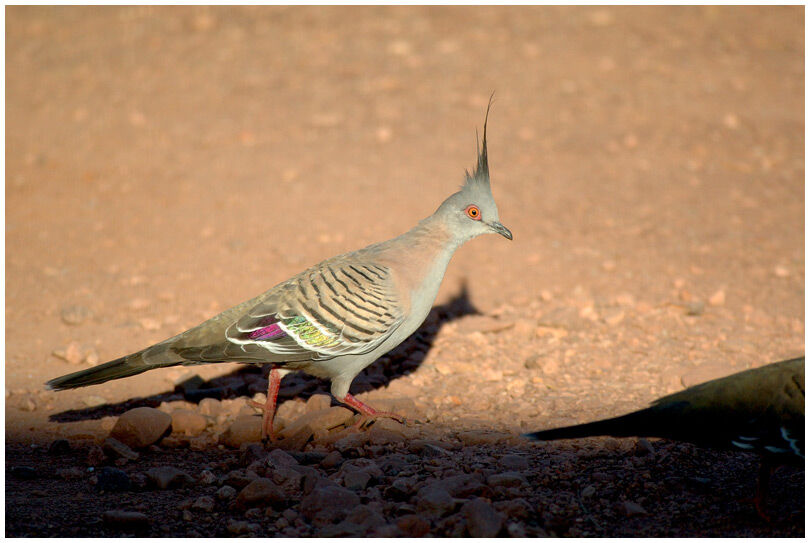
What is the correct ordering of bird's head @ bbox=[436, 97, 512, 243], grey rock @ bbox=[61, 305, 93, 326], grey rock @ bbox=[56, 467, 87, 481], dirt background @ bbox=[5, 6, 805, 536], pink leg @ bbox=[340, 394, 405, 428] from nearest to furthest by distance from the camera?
grey rock @ bbox=[56, 467, 87, 481] < pink leg @ bbox=[340, 394, 405, 428] < bird's head @ bbox=[436, 97, 512, 243] < dirt background @ bbox=[5, 6, 805, 536] < grey rock @ bbox=[61, 305, 93, 326]

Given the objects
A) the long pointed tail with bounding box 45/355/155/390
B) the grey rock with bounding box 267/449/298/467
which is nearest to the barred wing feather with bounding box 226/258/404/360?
the long pointed tail with bounding box 45/355/155/390

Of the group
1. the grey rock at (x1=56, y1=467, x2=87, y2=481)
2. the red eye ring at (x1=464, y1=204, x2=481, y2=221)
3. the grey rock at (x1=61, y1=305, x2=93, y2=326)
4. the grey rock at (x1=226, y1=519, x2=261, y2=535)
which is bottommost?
the grey rock at (x1=226, y1=519, x2=261, y2=535)

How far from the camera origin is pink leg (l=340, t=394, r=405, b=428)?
16.4 ft

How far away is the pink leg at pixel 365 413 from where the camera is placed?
4992 mm

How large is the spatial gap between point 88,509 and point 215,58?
9969mm

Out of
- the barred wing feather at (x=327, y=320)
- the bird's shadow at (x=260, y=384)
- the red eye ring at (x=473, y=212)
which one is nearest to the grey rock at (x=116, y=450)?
the bird's shadow at (x=260, y=384)

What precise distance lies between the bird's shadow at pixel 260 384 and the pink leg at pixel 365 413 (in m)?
0.57

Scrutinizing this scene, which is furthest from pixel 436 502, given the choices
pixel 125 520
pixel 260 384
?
pixel 260 384

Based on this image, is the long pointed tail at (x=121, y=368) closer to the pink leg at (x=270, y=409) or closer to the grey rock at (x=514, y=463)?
the pink leg at (x=270, y=409)

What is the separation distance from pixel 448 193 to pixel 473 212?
3.78m

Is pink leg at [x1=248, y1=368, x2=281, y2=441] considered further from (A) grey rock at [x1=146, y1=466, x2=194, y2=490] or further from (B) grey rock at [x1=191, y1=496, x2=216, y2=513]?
(B) grey rock at [x1=191, y1=496, x2=216, y2=513]

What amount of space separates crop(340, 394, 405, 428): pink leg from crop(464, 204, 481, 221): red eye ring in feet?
4.41

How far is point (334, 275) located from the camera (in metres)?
5.07

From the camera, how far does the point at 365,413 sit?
5.04m
